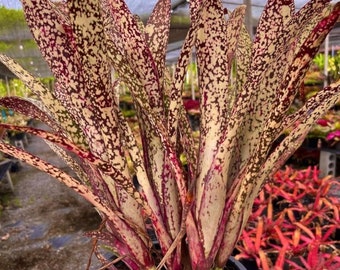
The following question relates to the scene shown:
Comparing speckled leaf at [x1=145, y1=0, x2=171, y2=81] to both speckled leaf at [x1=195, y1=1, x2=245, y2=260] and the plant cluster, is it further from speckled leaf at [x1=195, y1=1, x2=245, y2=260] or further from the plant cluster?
the plant cluster

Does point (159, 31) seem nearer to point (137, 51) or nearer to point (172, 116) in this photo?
point (137, 51)

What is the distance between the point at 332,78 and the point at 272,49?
16.5ft

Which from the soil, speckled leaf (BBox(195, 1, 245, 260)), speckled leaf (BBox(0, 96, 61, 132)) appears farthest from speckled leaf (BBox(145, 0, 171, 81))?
the soil

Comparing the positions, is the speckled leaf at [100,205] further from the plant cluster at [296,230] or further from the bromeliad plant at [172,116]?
the plant cluster at [296,230]

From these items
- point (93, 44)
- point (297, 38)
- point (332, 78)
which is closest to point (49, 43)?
point (93, 44)

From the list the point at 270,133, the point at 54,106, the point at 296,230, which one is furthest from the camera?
the point at 296,230

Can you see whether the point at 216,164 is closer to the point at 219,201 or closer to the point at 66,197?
the point at 219,201

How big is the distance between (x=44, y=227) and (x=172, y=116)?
11.5 feet

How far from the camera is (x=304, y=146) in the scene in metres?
3.98

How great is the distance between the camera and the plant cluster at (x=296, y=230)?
1.02m

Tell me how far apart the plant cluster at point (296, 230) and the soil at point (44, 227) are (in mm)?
1855

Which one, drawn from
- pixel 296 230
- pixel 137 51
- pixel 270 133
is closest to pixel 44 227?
pixel 296 230

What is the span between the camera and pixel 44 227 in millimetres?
3674

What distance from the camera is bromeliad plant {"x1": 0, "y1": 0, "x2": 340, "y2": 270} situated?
56 centimetres
